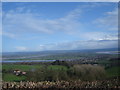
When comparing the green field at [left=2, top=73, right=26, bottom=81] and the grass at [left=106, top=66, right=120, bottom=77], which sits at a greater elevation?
the grass at [left=106, top=66, right=120, bottom=77]

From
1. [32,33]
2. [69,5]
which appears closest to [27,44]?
[32,33]

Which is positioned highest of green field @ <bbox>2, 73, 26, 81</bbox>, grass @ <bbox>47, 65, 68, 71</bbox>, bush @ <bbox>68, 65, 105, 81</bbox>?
grass @ <bbox>47, 65, 68, 71</bbox>

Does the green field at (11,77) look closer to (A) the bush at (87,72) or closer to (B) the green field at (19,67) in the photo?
(B) the green field at (19,67)

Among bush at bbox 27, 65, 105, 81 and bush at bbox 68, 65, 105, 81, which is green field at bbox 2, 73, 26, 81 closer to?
bush at bbox 27, 65, 105, 81

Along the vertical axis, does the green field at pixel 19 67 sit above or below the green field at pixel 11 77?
above

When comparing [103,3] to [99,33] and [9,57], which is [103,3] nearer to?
[99,33]

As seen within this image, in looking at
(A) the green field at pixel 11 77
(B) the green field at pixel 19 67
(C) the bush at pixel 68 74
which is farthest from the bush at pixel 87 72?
(A) the green field at pixel 11 77

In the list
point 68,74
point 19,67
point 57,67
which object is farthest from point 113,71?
point 19,67

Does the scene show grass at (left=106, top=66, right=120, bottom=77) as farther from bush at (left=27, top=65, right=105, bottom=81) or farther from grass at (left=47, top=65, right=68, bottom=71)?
grass at (left=47, top=65, right=68, bottom=71)

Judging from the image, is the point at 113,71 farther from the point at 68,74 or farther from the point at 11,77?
the point at 11,77

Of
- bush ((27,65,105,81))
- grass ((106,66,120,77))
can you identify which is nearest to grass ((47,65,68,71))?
bush ((27,65,105,81))


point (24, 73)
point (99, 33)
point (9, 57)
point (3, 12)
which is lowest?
point (24, 73)
